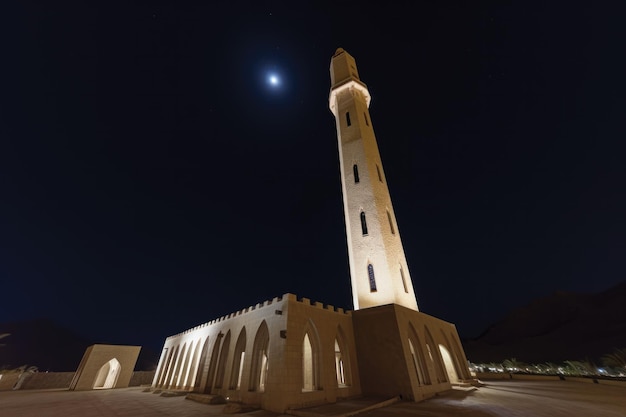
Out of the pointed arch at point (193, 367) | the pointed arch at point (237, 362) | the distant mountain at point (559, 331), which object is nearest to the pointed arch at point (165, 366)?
the pointed arch at point (193, 367)

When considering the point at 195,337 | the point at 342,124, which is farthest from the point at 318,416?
the point at 342,124

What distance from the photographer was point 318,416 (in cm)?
870

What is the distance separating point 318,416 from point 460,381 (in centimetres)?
1523

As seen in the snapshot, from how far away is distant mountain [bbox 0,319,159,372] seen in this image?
114938mm

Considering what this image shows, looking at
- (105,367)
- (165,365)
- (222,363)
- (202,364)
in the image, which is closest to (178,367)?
(165,365)

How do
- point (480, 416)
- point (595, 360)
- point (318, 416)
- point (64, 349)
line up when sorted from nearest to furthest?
point (480, 416) → point (318, 416) → point (595, 360) → point (64, 349)

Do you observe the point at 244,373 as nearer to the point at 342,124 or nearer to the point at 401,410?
the point at 401,410

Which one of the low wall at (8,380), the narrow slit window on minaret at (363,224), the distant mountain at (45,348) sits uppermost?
the distant mountain at (45,348)

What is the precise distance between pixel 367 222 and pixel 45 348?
612 feet

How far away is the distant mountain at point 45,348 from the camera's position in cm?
11494

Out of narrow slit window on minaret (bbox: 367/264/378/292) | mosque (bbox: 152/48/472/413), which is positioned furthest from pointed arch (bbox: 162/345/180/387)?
narrow slit window on minaret (bbox: 367/264/378/292)

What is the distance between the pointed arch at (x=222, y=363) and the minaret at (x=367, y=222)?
30.4ft

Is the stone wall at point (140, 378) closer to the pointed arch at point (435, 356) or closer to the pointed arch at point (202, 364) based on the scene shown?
the pointed arch at point (202, 364)

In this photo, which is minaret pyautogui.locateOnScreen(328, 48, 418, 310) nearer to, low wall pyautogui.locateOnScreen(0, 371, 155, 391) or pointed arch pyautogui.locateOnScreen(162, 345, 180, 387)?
pointed arch pyautogui.locateOnScreen(162, 345, 180, 387)
